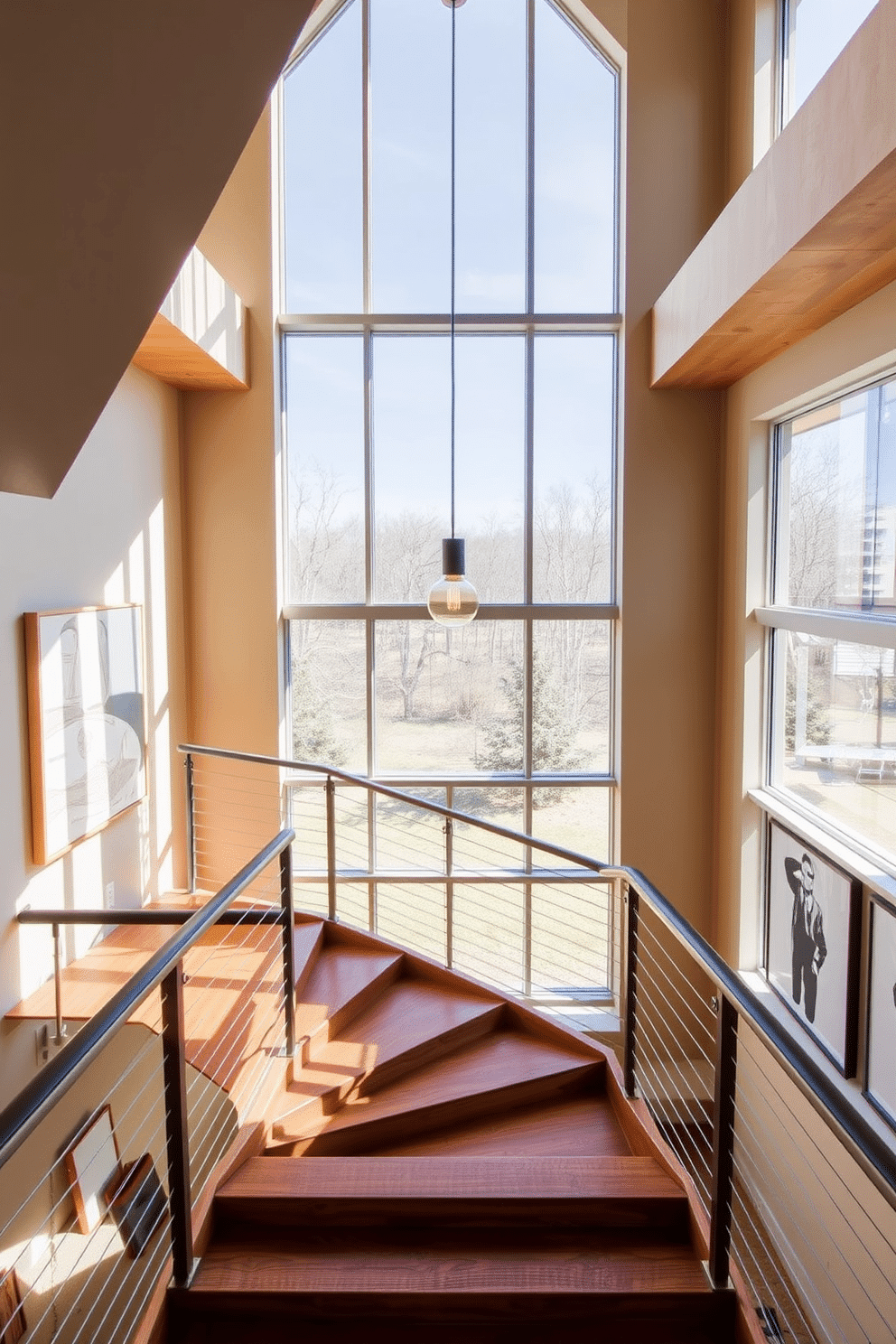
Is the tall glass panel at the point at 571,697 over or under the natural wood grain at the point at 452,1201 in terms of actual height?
over

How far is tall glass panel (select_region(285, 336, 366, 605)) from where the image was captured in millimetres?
5141

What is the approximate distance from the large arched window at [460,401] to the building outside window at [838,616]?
110 cm

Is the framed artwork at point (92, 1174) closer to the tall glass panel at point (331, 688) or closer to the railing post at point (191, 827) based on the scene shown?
the railing post at point (191, 827)

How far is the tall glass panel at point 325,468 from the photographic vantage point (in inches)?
202

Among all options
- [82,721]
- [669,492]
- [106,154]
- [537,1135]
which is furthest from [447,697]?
[106,154]

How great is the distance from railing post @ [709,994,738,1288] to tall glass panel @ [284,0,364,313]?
14.9ft

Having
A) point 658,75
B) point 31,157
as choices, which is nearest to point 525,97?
point 658,75

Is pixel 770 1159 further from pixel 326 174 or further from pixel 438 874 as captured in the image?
pixel 326 174

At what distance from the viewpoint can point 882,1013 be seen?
318 cm

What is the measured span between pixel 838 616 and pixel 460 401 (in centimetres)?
258

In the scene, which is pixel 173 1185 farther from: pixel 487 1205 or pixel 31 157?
pixel 31 157

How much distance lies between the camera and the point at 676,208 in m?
4.80

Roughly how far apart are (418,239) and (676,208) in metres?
1.48

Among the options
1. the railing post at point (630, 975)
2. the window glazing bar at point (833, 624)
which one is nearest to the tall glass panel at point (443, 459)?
the window glazing bar at point (833, 624)
